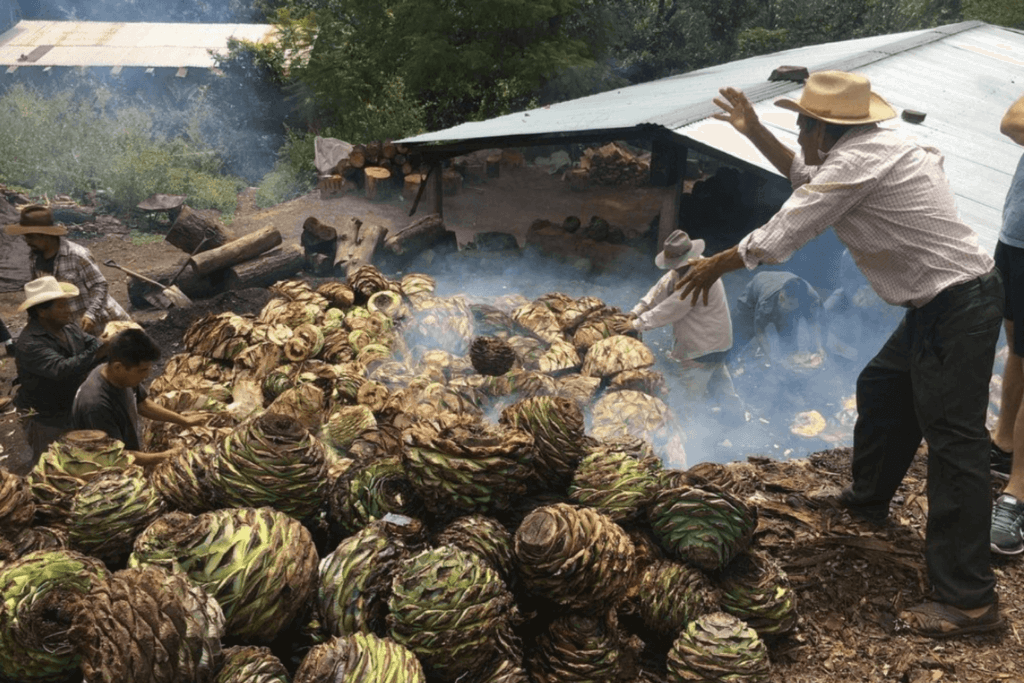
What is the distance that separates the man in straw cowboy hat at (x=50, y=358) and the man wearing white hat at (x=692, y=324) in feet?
14.2

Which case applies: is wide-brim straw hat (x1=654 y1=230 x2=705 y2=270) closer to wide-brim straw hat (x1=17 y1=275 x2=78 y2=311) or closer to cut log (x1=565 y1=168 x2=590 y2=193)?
wide-brim straw hat (x1=17 y1=275 x2=78 y2=311)

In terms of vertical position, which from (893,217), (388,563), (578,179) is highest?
(893,217)

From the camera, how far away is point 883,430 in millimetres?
3842

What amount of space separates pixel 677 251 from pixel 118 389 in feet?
14.5

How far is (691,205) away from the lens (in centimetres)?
1227

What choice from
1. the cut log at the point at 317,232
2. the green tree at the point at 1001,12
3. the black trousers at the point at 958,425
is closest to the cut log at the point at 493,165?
the cut log at the point at 317,232

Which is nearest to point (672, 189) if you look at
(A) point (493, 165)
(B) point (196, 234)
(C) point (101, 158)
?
(B) point (196, 234)

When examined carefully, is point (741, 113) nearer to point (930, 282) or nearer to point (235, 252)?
point (930, 282)

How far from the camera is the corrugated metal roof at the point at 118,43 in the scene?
23938 mm

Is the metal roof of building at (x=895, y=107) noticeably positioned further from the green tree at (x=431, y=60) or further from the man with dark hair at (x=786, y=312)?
the green tree at (x=431, y=60)

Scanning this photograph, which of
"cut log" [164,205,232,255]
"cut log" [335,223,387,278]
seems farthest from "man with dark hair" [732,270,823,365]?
"cut log" [164,205,232,255]

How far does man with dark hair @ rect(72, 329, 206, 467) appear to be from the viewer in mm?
3893

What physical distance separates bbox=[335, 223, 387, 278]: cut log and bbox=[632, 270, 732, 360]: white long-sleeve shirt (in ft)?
16.1

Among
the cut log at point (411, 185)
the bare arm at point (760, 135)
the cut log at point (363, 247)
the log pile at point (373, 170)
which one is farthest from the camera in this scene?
Result: the log pile at point (373, 170)
